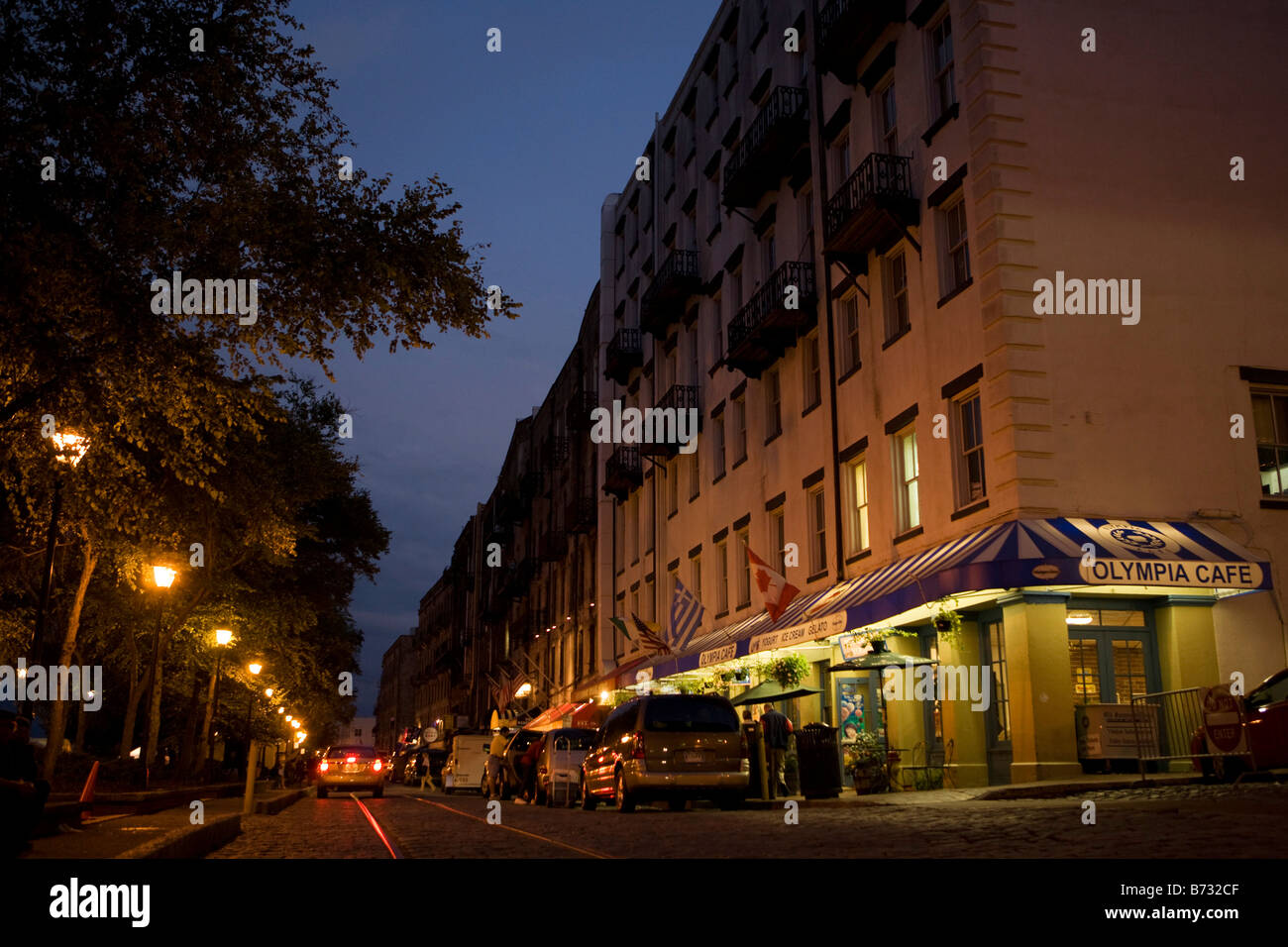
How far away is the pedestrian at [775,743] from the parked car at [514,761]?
10.6 m

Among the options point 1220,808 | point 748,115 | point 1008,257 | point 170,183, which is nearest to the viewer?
point 1220,808

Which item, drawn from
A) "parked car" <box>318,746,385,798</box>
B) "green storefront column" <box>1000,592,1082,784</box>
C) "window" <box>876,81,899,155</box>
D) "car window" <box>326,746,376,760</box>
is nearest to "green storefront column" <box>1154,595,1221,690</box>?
"green storefront column" <box>1000,592,1082,784</box>

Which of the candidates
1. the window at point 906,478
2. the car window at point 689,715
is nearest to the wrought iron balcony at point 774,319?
the window at point 906,478

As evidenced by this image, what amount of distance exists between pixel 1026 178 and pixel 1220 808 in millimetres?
10909

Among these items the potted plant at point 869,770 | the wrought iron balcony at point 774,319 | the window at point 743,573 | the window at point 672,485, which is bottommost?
the potted plant at point 869,770

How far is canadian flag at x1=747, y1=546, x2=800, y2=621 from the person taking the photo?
25.4 metres

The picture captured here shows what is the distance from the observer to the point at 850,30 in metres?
23.9

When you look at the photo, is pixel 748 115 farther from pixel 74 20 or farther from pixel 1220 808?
pixel 1220 808

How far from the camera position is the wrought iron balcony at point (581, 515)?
48125 mm

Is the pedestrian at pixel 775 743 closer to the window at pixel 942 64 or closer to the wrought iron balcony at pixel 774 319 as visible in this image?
the wrought iron balcony at pixel 774 319

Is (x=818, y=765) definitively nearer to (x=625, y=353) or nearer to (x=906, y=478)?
(x=906, y=478)

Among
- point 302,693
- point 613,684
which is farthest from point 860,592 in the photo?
point 302,693

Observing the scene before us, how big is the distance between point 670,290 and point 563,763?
16.2m

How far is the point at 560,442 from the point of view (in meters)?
55.5
